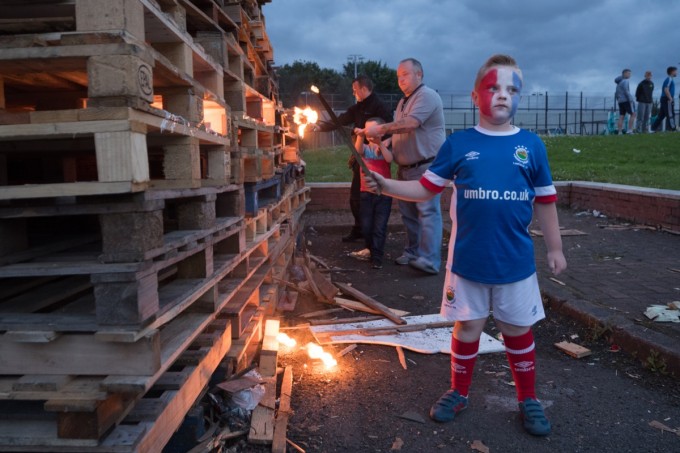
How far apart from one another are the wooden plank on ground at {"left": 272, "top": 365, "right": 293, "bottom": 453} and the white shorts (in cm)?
109

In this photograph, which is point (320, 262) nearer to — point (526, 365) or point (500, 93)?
point (526, 365)

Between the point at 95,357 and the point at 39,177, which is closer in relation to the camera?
the point at 95,357

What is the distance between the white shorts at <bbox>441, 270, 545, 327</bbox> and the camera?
3047mm

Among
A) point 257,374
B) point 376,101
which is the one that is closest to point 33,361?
point 257,374

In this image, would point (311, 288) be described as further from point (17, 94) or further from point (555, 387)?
point (17, 94)

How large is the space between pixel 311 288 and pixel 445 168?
2.76 metres

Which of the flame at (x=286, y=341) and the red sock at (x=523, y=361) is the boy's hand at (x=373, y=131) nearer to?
the flame at (x=286, y=341)

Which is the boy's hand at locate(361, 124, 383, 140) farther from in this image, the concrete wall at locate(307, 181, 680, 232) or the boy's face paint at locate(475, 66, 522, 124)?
the concrete wall at locate(307, 181, 680, 232)

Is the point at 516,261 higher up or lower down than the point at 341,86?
lower down

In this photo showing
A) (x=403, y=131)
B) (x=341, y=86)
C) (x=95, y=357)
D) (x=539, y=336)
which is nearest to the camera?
(x=95, y=357)

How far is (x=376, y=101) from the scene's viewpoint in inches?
295

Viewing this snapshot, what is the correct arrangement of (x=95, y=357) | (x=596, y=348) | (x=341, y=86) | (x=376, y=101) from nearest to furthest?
1. (x=95, y=357)
2. (x=596, y=348)
3. (x=376, y=101)
4. (x=341, y=86)

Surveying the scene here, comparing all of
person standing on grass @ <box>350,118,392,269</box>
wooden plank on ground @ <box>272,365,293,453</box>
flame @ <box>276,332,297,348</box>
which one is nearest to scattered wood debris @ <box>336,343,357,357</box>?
flame @ <box>276,332,297,348</box>

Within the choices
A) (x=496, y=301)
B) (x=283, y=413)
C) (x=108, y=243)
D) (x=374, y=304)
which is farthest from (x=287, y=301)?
(x=108, y=243)
